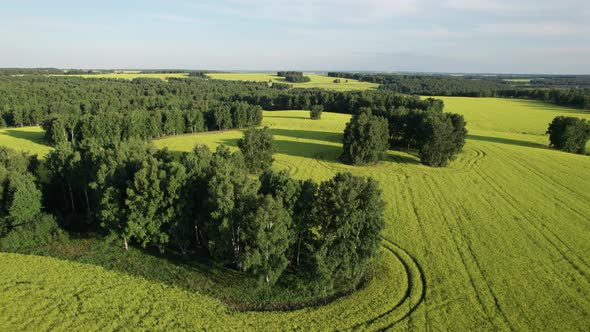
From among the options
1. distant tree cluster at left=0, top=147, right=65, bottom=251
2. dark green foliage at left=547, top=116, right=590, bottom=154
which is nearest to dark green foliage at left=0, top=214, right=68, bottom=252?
distant tree cluster at left=0, top=147, right=65, bottom=251

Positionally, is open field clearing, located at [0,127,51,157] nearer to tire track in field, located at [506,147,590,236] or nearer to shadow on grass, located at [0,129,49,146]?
shadow on grass, located at [0,129,49,146]

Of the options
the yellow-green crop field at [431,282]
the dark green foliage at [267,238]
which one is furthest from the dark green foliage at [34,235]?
the dark green foliage at [267,238]

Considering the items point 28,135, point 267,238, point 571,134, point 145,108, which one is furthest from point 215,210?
point 145,108

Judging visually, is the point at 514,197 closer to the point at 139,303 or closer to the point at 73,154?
the point at 139,303

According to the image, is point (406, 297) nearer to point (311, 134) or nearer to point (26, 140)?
point (311, 134)

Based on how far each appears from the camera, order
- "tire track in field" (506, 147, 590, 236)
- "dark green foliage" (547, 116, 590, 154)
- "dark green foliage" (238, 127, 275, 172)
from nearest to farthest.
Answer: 1. "tire track in field" (506, 147, 590, 236)
2. "dark green foliage" (238, 127, 275, 172)
3. "dark green foliage" (547, 116, 590, 154)

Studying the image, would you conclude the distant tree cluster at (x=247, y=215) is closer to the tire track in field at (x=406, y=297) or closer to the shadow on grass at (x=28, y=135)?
the tire track in field at (x=406, y=297)
